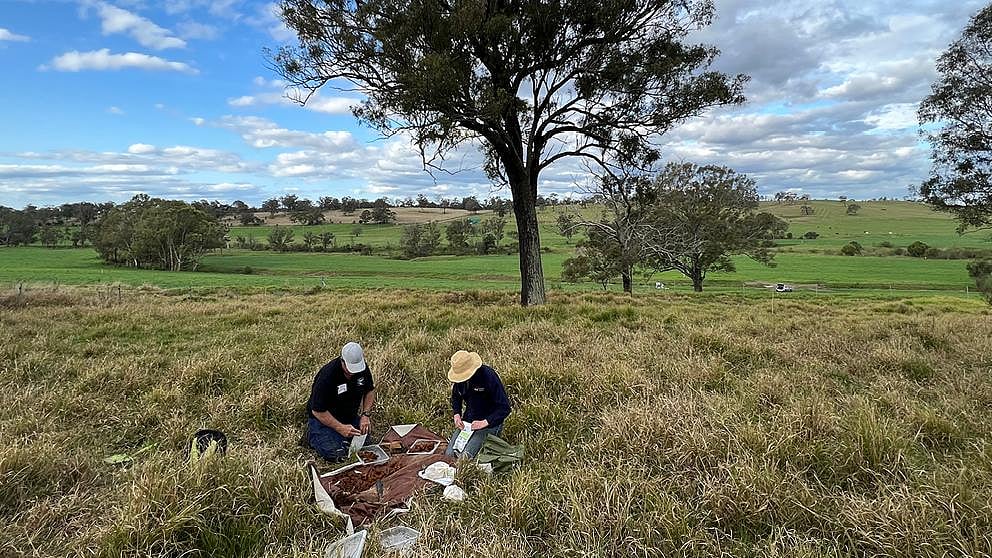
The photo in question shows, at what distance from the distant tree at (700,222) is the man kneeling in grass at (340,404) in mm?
25473

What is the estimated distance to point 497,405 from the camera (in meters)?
4.89

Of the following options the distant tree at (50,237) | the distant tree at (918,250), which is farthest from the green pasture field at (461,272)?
the distant tree at (50,237)

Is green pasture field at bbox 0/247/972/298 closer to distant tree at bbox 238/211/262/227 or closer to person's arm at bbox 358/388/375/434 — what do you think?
person's arm at bbox 358/388/375/434

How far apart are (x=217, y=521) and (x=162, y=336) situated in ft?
27.9

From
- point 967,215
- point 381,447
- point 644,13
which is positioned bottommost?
point 381,447

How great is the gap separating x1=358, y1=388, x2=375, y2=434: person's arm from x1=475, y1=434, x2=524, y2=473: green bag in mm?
1338

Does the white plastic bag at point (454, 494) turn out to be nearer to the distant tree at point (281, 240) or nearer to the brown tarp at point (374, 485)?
the brown tarp at point (374, 485)

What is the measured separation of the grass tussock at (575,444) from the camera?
3107 millimetres

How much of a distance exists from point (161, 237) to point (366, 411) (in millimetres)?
67246

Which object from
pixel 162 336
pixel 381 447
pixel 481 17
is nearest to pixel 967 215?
pixel 481 17

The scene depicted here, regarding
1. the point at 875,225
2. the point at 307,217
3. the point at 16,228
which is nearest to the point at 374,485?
the point at 16,228

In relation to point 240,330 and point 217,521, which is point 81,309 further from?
point 217,521

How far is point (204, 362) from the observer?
694 cm

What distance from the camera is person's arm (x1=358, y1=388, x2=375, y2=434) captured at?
5148 millimetres
